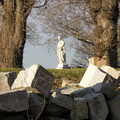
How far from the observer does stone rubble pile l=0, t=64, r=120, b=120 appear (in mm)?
4836

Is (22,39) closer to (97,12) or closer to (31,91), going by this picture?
(97,12)

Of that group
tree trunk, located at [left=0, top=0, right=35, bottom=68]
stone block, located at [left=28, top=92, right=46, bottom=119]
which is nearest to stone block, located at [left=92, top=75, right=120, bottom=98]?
stone block, located at [left=28, top=92, right=46, bottom=119]

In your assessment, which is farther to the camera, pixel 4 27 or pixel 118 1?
pixel 4 27

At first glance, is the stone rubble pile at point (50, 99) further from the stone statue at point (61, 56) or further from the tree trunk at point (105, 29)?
the stone statue at point (61, 56)

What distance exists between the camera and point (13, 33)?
1659 centimetres

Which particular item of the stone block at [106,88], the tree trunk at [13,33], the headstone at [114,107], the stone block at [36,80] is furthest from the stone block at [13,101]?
the tree trunk at [13,33]

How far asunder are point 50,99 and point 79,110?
529mm

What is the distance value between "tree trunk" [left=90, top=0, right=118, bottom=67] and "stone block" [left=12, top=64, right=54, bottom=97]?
9.42m

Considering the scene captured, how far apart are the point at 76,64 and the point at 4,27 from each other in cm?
1555

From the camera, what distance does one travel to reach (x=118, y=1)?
1500cm

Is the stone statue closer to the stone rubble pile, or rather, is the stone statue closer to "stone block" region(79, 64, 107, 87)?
"stone block" region(79, 64, 107, 87)

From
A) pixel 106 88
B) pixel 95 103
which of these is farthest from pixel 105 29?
pixel 95 103

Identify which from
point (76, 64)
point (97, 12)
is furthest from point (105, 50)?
point (76, 64)

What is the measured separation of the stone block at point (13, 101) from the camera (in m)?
4.70
